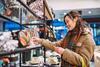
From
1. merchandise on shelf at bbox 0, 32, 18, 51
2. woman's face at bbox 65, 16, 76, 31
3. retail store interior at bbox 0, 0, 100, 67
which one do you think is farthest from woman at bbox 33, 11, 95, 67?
merchandise on shelf at bbox 0, 32, 18, 51

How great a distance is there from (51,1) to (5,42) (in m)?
9.53

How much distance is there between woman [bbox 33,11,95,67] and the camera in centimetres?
225

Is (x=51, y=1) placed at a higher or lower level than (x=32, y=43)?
higher

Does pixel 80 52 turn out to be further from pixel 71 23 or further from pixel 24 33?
pixel 24 33

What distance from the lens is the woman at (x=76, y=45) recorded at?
225 cm

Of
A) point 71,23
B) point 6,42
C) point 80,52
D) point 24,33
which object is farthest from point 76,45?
point 6,42

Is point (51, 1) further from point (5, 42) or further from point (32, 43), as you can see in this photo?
point (5, 42)

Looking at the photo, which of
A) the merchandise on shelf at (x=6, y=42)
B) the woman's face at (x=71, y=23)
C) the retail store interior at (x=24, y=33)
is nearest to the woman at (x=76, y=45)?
the woman's face at (x=71, y=23)

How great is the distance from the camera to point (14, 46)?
175cm

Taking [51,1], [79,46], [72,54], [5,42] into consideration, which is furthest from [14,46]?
[51,1]

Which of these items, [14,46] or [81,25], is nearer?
[14,46]

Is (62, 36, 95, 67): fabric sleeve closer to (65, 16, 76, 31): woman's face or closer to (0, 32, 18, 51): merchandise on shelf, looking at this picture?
(65, 16, 76, 31): woman's face

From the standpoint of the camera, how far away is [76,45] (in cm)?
241

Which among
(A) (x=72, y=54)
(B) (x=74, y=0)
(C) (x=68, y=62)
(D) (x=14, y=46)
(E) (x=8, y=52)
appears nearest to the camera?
(E) (x=8, y=52)
